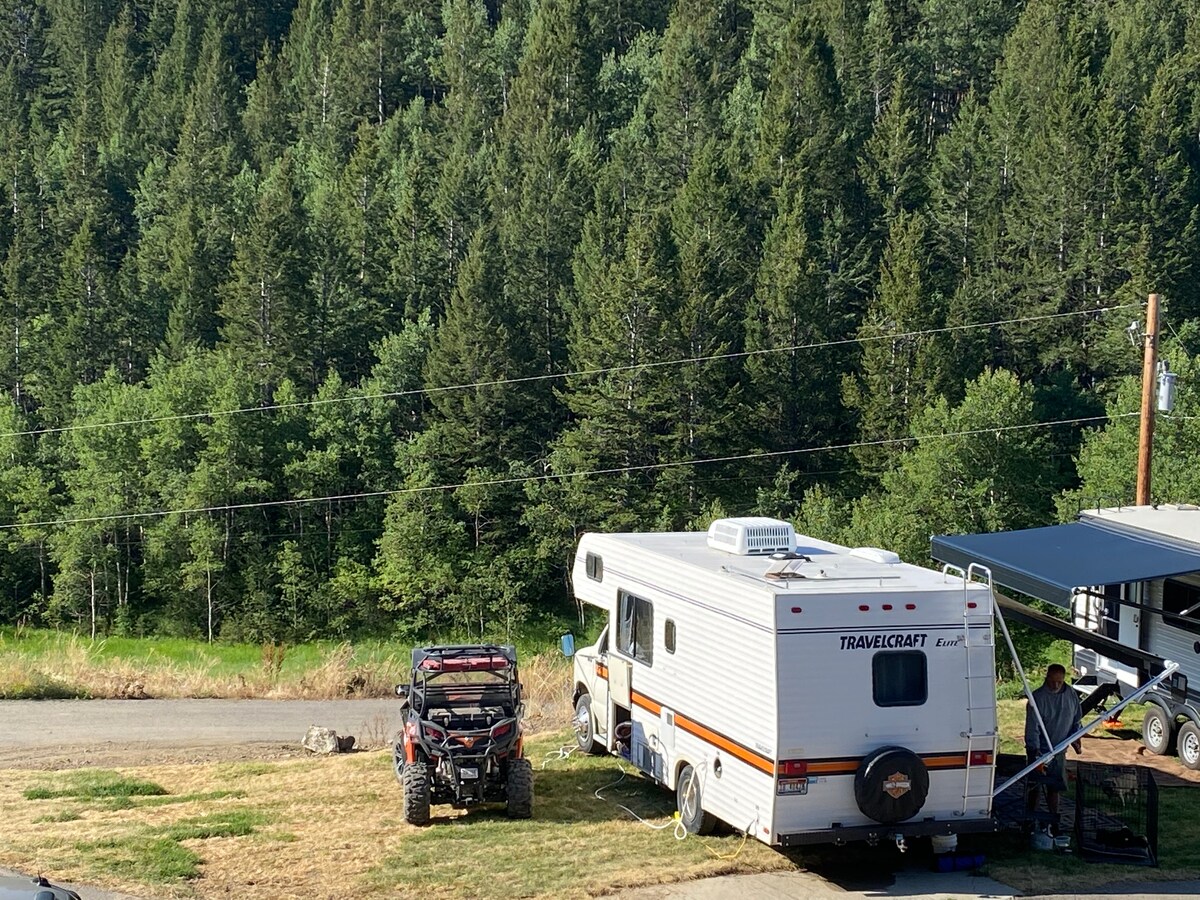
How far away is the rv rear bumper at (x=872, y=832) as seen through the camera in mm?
11547

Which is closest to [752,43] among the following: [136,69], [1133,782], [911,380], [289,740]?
[911,380]

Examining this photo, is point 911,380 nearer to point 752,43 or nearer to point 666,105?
point 666,105

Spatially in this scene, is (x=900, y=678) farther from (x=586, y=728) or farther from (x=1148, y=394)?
(x=1148, y=394)

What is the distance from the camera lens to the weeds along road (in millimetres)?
20641

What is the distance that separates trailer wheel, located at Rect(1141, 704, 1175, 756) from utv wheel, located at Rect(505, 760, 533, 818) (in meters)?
7.70

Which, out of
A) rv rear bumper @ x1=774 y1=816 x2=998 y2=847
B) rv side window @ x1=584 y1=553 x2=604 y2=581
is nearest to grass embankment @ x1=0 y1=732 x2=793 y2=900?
rv rear bumper @ x1=774 y1=816 x2=998 y2=847

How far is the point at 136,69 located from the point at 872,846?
102658mm

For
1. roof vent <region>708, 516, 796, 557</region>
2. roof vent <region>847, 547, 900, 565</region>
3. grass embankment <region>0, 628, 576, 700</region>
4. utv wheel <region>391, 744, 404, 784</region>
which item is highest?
roof vent <region>708, 516, 796, 557</region>

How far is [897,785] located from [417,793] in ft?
16.7

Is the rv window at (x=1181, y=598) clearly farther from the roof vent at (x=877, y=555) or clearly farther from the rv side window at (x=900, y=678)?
the rv side window at (x=900, y=678)

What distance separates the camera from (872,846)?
13.1m

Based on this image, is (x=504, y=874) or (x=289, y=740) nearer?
(x=504, y=874)

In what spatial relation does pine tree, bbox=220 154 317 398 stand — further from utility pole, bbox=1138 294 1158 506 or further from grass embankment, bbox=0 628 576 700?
utility pole, bbox=1138 294 1158 506

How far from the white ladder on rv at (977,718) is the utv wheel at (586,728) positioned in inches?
229
